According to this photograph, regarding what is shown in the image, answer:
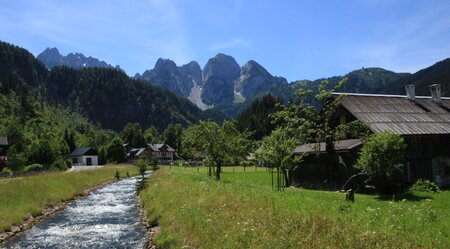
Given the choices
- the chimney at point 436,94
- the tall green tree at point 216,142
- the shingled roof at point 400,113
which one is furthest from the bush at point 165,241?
the chimney at point 436,94

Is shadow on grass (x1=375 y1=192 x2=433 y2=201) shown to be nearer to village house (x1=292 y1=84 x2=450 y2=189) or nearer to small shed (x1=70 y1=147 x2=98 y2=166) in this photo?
village house (x1=292 y1=84 x2=450 y2=189)

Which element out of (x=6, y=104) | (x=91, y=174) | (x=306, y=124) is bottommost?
(x=91, y=174)

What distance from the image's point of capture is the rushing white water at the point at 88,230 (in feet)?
70.8

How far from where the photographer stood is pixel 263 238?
12.7m

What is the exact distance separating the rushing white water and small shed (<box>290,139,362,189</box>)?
16.6 m

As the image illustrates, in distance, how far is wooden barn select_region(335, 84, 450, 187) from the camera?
39.3m

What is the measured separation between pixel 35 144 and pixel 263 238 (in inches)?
3822

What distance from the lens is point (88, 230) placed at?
25.6 metres

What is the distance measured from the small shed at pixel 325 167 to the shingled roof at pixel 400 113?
10.5 feet

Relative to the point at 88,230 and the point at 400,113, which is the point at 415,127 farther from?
the point at 88,230

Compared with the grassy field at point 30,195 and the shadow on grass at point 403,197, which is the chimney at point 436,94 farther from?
the grassy field at point 30,195

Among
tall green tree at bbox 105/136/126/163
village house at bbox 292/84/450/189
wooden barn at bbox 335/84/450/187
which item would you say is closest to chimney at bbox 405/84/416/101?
village house at bbox 292/84/450/189

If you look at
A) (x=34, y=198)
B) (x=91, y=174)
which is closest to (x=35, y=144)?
(x=91, y=174)

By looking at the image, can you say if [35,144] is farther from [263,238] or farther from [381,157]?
[263,238]
